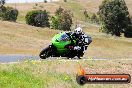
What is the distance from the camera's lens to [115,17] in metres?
97.9

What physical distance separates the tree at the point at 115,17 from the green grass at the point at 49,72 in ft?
234

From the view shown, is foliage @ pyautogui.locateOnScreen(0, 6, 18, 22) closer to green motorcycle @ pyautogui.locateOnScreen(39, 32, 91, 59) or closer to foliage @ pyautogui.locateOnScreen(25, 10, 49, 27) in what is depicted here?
foliage @ pyautogui.locateOnScreen(25, 10, 49, 27)

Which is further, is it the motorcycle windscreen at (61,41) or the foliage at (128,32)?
the foliage at (128,32)

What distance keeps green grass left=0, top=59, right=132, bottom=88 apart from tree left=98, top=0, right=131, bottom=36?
71353 millimetres

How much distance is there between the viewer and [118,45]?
243ft

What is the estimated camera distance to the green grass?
2020cm

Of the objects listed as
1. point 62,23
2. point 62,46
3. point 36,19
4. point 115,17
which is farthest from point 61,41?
point 62,23

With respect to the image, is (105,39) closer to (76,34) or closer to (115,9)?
(115,9)

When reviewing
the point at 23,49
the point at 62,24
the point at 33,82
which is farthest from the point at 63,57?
the point at 62,24

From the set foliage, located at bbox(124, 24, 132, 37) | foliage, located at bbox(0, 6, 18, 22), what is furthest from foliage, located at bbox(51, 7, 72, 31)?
foliage, located at bbox(124, 24, 132, 37)

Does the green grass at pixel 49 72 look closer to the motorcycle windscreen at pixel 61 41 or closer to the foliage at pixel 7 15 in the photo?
the motorcycle windscreen at pixel 61 41

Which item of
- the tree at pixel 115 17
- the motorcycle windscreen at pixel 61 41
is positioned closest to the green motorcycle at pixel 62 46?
the motorcycle windscreen at pixel 61 41

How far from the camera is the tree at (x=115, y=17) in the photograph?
3861 inches

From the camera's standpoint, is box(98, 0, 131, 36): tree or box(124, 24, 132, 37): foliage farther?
box(124, 24, 132, 37): foliage
